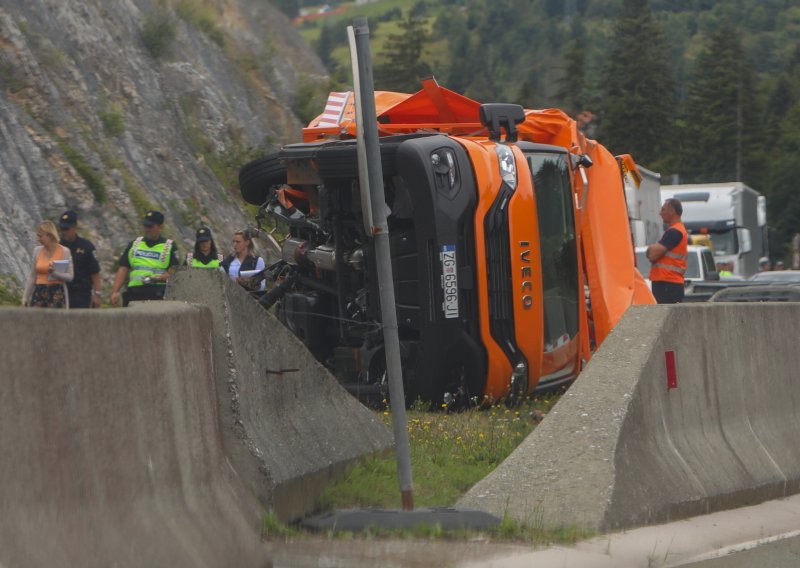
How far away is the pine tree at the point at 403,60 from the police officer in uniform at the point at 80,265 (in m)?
76.3

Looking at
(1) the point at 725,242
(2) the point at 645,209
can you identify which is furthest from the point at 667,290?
(1) the point at 725,242

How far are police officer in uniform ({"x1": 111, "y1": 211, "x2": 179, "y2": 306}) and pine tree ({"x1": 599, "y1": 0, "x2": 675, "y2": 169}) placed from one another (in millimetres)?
78213

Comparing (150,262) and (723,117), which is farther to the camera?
(723,117)

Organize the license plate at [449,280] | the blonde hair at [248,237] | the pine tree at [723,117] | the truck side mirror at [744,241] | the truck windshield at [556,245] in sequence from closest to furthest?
the license plate at [449,280] < the truck windshield at [556,245] < the blonde hair at [248,237] < the truck side mirror at [744,241] < the pine tree at [723,117]

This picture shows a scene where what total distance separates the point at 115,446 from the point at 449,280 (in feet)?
18.0

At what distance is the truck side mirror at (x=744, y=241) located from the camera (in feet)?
119

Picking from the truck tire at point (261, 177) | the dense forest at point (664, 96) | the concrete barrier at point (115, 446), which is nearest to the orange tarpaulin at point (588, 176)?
the truck tire at point (261, 177)

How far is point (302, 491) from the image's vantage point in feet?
22.1

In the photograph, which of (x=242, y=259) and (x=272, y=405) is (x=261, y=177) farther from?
(x=272, y=405)

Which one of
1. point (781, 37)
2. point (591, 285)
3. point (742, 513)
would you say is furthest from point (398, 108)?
point (781, 37)

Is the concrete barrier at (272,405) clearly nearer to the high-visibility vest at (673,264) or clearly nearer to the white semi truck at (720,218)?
the high-visibility vest at (673,264)

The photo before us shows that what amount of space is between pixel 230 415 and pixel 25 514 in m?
1.85

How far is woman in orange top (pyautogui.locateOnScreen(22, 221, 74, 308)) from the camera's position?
1311 cm

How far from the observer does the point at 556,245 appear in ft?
36.4
